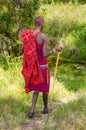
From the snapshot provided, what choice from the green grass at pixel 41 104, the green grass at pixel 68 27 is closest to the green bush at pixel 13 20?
the green grass at pixel 68 27

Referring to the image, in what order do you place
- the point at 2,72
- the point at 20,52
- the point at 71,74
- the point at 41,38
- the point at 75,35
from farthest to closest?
the point at 75,35 → the point at 20,52 → the point at 71,74 → the point at 2,72 → the point at 41,38

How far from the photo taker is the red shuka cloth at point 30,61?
19.0 ft

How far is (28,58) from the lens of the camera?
5.91 metres

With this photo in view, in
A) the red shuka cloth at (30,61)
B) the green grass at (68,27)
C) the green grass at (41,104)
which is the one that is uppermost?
the red shuka cloth at (30,61)

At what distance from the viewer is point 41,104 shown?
22.1 ft

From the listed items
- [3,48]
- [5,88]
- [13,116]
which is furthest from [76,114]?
[3,48]

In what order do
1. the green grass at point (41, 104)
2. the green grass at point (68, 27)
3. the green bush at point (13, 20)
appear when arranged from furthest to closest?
the green grass at point (68, 27), the green bush at point (13, 20), the green grass at point (41, 104)

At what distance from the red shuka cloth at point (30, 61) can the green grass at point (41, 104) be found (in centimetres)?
59

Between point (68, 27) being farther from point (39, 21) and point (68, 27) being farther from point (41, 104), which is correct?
point (39, 21)

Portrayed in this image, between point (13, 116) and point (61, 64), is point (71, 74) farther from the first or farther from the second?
point (13, 116)

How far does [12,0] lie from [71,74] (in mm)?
2301

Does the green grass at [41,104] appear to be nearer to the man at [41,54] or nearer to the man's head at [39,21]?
the man at [41,54]

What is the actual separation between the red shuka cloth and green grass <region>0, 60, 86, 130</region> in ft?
1.93

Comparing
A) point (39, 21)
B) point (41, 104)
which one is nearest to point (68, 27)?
point (41, 104)
